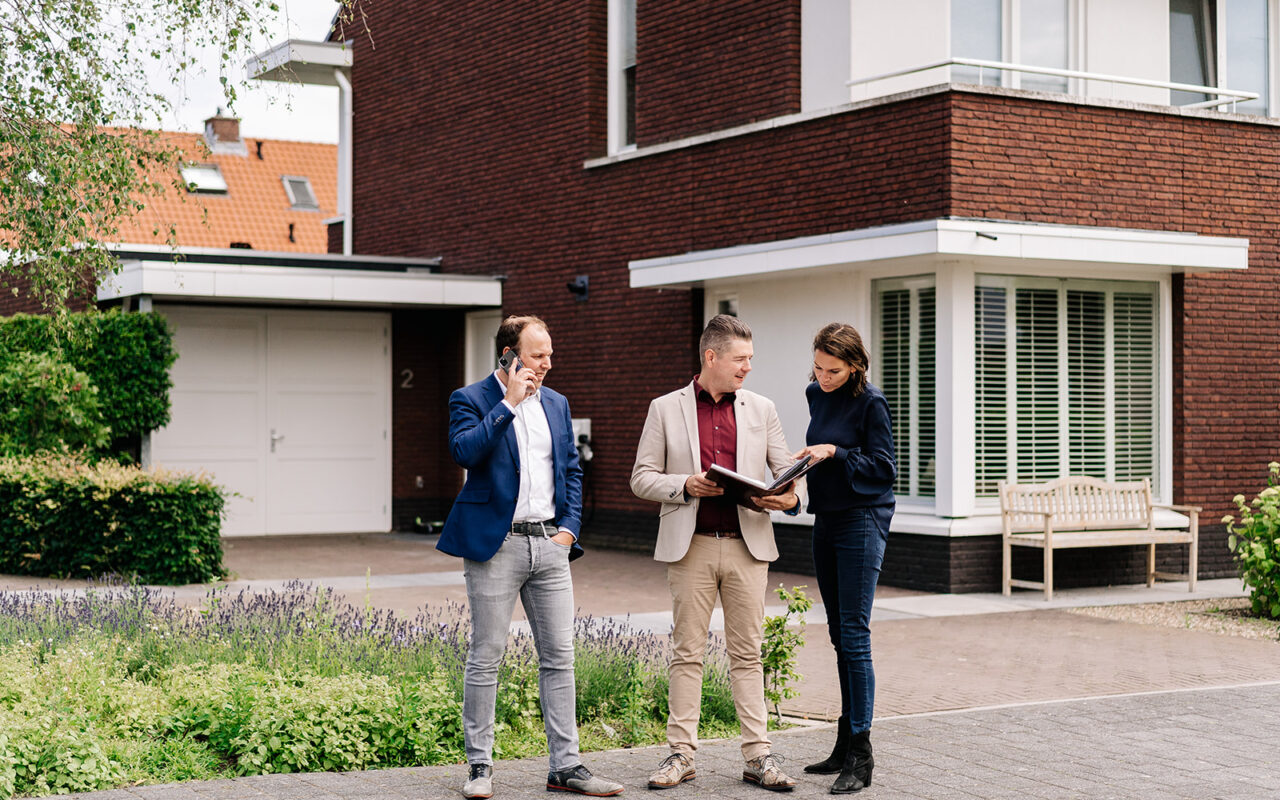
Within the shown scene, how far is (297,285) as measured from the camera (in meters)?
17.1

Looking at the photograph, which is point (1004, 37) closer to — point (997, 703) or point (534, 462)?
point (997, 703)

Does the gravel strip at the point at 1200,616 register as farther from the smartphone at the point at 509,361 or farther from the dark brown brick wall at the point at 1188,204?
the smartphone at the point at 509,361

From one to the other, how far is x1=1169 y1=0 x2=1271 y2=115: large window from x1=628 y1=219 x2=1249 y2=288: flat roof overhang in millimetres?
2862

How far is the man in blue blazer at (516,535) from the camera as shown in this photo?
19.4 ft

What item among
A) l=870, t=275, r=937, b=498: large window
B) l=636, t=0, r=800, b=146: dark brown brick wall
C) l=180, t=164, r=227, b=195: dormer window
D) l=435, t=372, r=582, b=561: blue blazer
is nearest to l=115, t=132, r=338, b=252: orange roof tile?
l=180, t=164, r=227, b=195: dormer window

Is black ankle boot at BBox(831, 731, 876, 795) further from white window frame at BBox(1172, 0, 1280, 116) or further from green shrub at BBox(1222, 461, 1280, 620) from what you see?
white window frame at BBox(1172, 0, 1280, 116)

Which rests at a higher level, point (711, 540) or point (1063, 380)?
point (1063, 380)

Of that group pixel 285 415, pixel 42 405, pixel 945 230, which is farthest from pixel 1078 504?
pixel 42 405

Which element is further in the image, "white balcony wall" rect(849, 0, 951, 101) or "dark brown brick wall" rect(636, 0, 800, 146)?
"dark brown brick wall" rect(636, 0, 800, 146)

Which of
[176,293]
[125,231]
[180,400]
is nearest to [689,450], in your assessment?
[176,293]

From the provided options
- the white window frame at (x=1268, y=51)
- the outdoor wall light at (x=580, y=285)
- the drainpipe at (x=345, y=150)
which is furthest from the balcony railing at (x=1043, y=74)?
the drainpipe at (x=345, y=150)

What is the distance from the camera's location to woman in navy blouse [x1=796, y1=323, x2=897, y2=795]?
20.6ft

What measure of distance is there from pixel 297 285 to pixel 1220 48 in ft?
34.2

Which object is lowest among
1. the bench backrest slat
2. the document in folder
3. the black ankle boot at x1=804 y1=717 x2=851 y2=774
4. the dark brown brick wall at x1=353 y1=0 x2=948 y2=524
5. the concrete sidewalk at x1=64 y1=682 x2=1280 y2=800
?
the concrete sidewalk at x1=64 y1=682 x2=1280 y2=800
